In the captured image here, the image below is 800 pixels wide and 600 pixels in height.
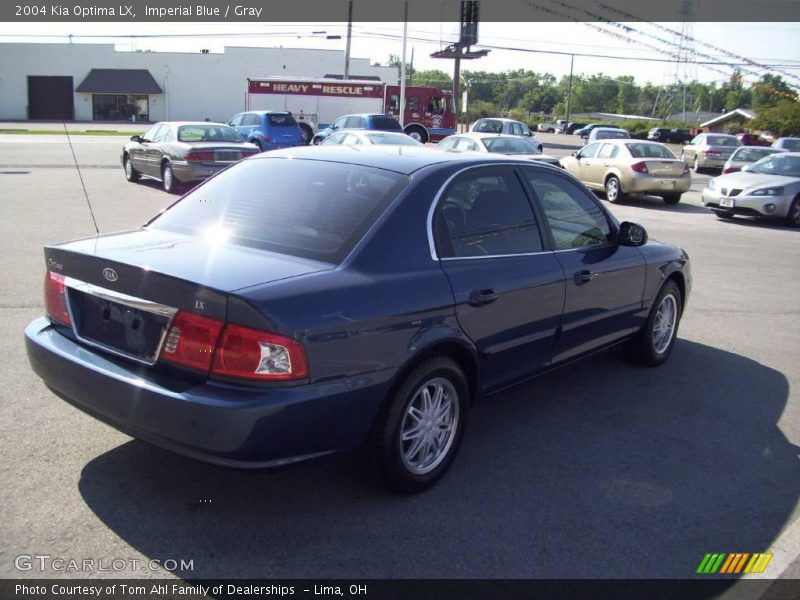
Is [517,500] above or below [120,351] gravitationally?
below

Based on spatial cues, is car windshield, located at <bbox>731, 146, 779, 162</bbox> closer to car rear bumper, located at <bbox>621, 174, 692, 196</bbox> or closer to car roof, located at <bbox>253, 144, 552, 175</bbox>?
car rear bumper, located at <bbox>621, 174, 692, 196</bbox>

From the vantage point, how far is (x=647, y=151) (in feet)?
60.3

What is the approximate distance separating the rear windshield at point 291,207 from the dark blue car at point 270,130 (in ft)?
72.5

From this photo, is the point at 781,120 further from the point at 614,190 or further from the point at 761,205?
the point at 761,205

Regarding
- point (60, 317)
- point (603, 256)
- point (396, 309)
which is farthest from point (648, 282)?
point (60, 317)

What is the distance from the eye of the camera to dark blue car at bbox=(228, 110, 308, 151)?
25.8 m

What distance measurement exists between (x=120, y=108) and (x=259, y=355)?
223 ft

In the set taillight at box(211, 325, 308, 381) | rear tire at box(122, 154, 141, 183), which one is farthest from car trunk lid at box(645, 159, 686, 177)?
taillight at box(211, 325, 308, 381)

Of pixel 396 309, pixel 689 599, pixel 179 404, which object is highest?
pixel 396 309

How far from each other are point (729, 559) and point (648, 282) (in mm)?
2677

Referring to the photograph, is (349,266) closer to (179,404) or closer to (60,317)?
(179,404)

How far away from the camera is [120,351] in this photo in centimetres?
335

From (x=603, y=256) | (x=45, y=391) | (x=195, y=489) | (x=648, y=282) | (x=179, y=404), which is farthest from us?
(x=648, y=282)

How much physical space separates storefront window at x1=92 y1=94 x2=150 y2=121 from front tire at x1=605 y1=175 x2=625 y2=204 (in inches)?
2155
